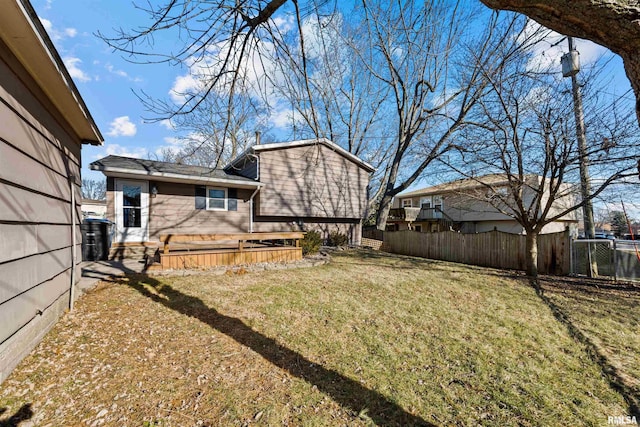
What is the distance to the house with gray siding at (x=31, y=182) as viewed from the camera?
2.28 metres

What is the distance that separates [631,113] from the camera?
547 centimetres

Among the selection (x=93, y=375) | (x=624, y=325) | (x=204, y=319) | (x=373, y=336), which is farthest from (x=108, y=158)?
(x=624, y=325)

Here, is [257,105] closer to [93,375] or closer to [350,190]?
[93,375]

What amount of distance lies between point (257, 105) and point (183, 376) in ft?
12.7

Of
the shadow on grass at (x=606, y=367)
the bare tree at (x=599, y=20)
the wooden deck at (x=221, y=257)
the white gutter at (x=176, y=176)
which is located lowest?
the shadow on grass at (x=606, y=367)

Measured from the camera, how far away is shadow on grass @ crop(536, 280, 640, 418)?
2.48 metres

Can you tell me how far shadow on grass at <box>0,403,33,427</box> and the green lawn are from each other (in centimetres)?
4

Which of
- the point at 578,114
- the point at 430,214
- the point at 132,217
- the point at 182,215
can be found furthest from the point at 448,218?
the point at 132,217

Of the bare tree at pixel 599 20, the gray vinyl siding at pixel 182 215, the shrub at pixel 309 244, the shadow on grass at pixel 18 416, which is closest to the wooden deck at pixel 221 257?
the shrub at pixel 309 244

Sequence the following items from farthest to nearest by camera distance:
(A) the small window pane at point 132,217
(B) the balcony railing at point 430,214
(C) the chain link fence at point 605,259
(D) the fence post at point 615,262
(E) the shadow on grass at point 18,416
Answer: (B) the balcony railing at point 430,214 → (A) the small window pane at point 132,217 → (D) the fence post at point 615,262 → (C) the chain link fence at point 605,259 → (E) the shadow on grass at point 18,416

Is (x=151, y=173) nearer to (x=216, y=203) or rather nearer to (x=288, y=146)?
(x=216, y=203)

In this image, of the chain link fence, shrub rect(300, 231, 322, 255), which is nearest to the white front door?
shrub rect(300, 231, 322, 255)

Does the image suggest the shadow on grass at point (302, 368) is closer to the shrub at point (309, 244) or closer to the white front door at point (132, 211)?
the shrub at point (309, 244)

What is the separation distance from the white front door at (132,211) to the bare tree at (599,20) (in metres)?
10.4
